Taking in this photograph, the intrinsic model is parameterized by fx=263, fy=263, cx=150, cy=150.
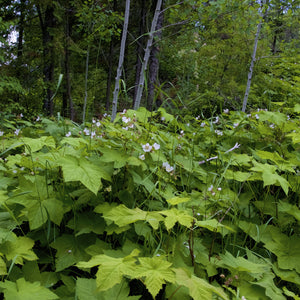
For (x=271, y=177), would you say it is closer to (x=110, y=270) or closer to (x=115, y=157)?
(x=115, y=157)

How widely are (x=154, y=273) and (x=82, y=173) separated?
0.53 meters

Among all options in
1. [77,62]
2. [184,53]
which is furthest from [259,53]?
[77,62]

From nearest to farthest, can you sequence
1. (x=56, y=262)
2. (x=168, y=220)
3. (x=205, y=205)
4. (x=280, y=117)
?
(x=168, y=220), (x=56, y=262), (x=205, y=205), (x=280, y=117)

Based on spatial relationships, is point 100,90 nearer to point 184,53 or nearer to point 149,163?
point 184,53

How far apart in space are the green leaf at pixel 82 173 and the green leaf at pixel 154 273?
1.18 ft

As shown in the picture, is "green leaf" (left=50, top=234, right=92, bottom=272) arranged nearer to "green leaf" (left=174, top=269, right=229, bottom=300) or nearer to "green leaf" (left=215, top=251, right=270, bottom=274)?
"green leaf" (left=174, top=269, right=229, bottom=300)

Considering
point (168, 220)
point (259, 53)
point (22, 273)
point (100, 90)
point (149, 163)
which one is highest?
point (259, 53)

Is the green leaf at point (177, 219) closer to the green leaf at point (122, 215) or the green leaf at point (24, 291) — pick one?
the green leaf at point (122, 215)

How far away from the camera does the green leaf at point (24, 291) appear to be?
0.90 meters

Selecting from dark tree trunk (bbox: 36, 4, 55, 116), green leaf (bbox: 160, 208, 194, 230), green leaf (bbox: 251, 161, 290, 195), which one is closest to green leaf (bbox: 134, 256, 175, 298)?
green leaf (bbox: 160, 208, 194, 230)

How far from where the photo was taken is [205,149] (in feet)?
7.98

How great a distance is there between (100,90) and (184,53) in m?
5.19

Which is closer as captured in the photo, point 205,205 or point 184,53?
point 205,205

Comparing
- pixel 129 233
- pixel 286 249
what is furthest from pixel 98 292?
pixel 286 249
